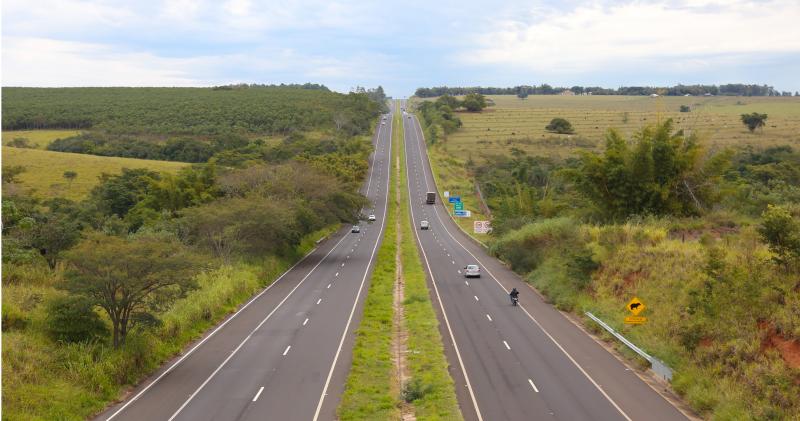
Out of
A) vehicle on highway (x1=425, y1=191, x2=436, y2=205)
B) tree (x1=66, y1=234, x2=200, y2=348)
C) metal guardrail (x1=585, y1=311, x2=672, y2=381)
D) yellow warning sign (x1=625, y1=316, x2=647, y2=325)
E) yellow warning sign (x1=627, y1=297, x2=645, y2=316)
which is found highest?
tree (x1=66, y1=234, x2=200, y2=348)

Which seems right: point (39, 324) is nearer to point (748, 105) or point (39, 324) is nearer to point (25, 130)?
point (25, 130)

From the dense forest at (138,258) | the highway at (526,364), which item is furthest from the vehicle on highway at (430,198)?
the highway at (526,364)

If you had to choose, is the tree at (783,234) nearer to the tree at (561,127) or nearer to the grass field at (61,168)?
the grass field at (61,168)

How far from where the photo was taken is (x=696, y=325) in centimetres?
2133

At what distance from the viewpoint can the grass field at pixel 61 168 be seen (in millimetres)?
76812

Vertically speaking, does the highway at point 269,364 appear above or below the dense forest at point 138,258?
below

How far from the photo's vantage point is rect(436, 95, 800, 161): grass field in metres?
110

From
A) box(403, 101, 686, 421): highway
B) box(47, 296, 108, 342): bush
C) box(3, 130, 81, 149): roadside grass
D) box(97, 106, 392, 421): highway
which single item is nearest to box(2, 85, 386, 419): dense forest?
box(47, 296, 108, 342): bush

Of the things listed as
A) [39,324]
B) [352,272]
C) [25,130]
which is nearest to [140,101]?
[25,130]

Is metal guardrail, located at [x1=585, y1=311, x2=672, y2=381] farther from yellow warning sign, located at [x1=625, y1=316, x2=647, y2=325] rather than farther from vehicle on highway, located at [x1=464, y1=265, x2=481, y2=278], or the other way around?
vehicle on highway, located at [x1=464, y1=265, x2=481, y2=278]

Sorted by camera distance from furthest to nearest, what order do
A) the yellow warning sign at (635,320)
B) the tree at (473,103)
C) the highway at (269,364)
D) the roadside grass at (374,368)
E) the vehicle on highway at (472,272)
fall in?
the tree at (473,103) → the vehicle on highway at (472,272) → the yellow warning sign at (635,320) → the highway at (269,364) → the roadside grass at (374,368)

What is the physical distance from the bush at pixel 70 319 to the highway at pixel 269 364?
2.89 m

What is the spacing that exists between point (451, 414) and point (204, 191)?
4778cm

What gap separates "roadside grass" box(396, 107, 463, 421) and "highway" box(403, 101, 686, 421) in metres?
0.47
